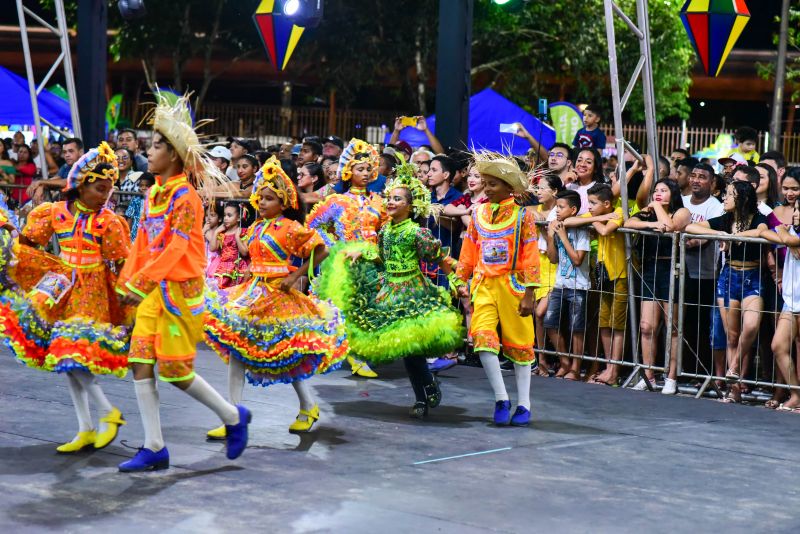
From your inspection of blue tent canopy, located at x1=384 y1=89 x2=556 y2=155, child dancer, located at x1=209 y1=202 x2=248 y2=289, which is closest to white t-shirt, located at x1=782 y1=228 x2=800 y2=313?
child dancer, located at x1=209 y1=202 x2=248 y2=289

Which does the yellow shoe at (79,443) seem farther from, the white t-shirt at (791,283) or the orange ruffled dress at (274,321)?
the white t-shirt at (791,283)

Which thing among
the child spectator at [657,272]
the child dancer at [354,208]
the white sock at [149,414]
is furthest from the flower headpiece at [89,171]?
the child spectator at [657,272]

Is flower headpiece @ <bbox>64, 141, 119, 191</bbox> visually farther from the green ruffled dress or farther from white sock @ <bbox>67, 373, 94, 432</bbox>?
the green ruffled dress

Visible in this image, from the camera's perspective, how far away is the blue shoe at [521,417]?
330 inches

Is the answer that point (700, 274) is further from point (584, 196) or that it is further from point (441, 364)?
point (441, 364)

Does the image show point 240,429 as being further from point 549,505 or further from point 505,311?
point 505,311

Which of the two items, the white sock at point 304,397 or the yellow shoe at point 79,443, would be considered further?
the white sock at point 304,397

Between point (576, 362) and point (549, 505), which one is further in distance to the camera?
point (576, 362)

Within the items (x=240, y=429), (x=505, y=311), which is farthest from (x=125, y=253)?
(x=505, y=311)

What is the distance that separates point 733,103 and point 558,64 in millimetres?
13670

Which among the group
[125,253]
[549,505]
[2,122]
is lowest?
[549,505]

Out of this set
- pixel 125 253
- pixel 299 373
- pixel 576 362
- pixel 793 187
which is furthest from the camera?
pixel 576 362

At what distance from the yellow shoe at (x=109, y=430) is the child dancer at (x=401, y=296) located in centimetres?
197

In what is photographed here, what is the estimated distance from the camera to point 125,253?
23.7 feet
